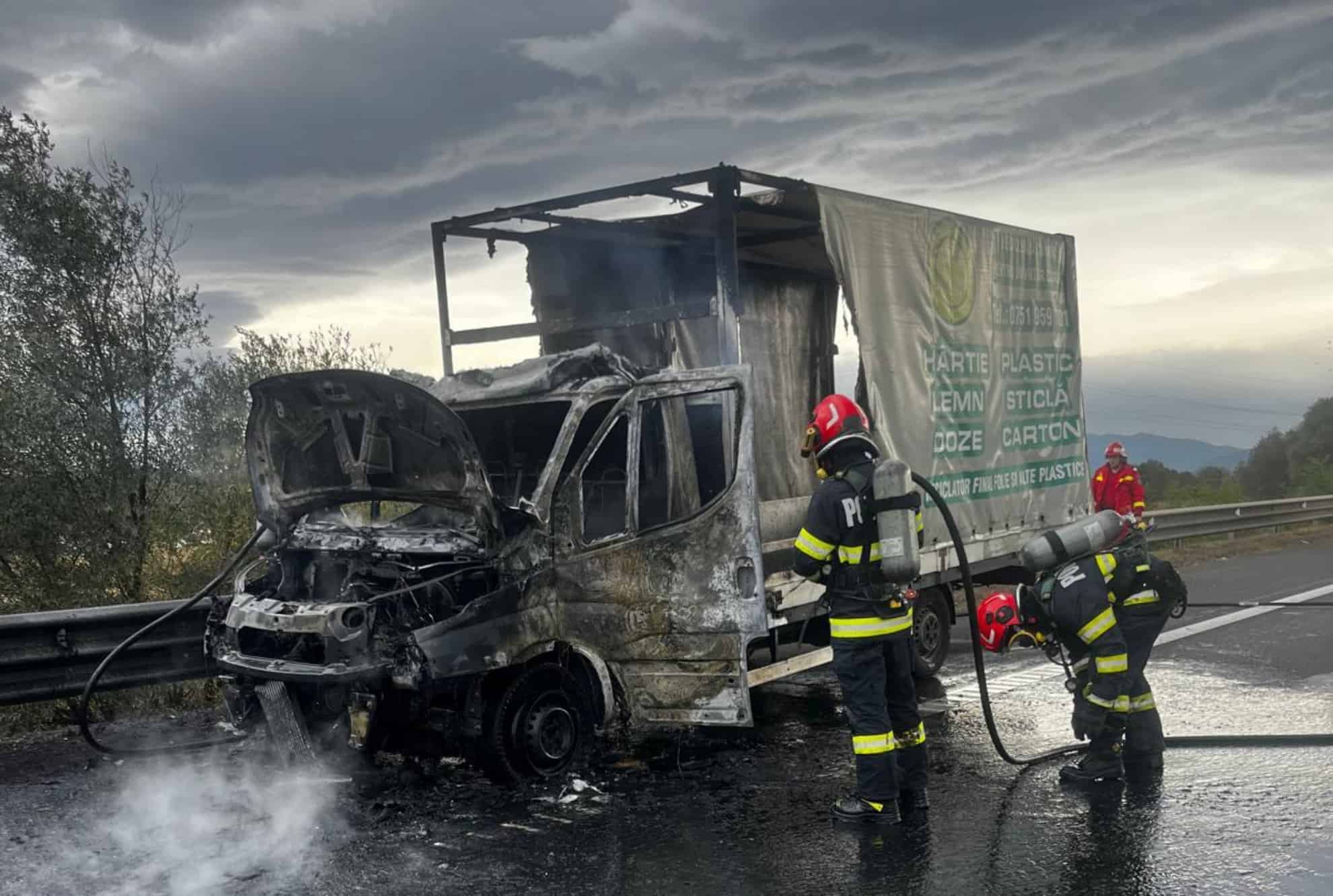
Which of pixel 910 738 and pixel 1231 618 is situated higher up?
pixel 910 738

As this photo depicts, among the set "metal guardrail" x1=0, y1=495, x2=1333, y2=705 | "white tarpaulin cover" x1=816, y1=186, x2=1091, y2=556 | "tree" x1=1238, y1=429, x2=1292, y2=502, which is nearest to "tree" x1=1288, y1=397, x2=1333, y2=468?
"tree" x1=1238, y1=429, x2=1292, y2=502

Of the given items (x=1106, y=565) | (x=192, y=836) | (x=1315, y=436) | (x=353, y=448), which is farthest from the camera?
(x=1315, y=436)

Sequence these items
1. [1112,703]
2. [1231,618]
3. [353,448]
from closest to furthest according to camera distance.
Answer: [1112,703] → [353,448] → [1231,618]

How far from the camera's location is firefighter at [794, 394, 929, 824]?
490 cm

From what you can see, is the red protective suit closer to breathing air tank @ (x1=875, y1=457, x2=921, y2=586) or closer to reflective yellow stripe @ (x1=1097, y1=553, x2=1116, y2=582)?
reflective yellow stripe @ (x1=1097, y1=553, x2=1116, y2=582)

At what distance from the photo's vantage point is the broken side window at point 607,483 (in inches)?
229

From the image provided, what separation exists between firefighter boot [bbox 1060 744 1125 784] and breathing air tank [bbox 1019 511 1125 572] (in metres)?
0.91

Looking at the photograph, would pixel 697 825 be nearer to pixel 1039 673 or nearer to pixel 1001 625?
pixel 1001 625

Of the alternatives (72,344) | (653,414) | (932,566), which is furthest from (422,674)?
(72,344)

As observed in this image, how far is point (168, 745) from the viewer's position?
6.32 m

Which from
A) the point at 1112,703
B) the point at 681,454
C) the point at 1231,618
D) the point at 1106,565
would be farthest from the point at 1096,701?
the point at 1231,618

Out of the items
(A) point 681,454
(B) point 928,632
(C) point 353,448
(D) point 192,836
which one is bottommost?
(D) point 192,836

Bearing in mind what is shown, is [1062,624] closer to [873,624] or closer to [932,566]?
[873,624]

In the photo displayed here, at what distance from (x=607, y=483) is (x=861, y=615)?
1579 millimetres
